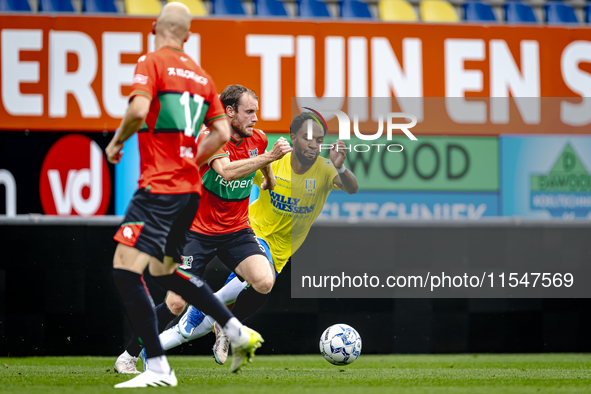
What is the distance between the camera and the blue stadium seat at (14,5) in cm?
944

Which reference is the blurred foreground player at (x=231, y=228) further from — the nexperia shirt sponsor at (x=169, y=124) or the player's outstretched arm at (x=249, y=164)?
the nexperia shirt sponsor at (x=169, y=124)

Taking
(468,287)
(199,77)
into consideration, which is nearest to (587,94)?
(468,287)

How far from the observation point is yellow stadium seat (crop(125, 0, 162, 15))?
9680 mm

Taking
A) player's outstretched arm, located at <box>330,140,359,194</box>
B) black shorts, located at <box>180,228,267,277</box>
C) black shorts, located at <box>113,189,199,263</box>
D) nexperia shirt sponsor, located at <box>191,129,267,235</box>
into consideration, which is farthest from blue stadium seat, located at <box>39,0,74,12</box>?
black shorts, located at <box>113,189,199,263</box>

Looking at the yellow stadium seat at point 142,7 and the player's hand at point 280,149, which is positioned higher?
the yellow stadium seat at point 142,7

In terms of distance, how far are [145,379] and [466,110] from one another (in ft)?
23.2

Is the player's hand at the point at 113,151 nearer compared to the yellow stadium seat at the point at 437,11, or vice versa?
the player's hand at the point at 113,151

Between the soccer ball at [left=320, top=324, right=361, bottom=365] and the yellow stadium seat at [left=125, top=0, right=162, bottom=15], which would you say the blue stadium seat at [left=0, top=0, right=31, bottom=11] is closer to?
the yellow stadium seat at [left=125, top=0, right=162, bottom=15]

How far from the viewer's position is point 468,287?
666 centimetres

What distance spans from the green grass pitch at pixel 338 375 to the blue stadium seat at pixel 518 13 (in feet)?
18.6

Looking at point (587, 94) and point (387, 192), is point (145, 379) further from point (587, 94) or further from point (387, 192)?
point (587, 94)

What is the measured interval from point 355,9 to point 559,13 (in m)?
3.14

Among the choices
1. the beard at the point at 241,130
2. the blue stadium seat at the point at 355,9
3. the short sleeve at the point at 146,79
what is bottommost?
the beard at the point at 241,130

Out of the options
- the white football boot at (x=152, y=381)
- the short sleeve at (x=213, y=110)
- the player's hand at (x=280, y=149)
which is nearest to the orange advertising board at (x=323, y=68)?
the player's hand at (x=280, y=149)
